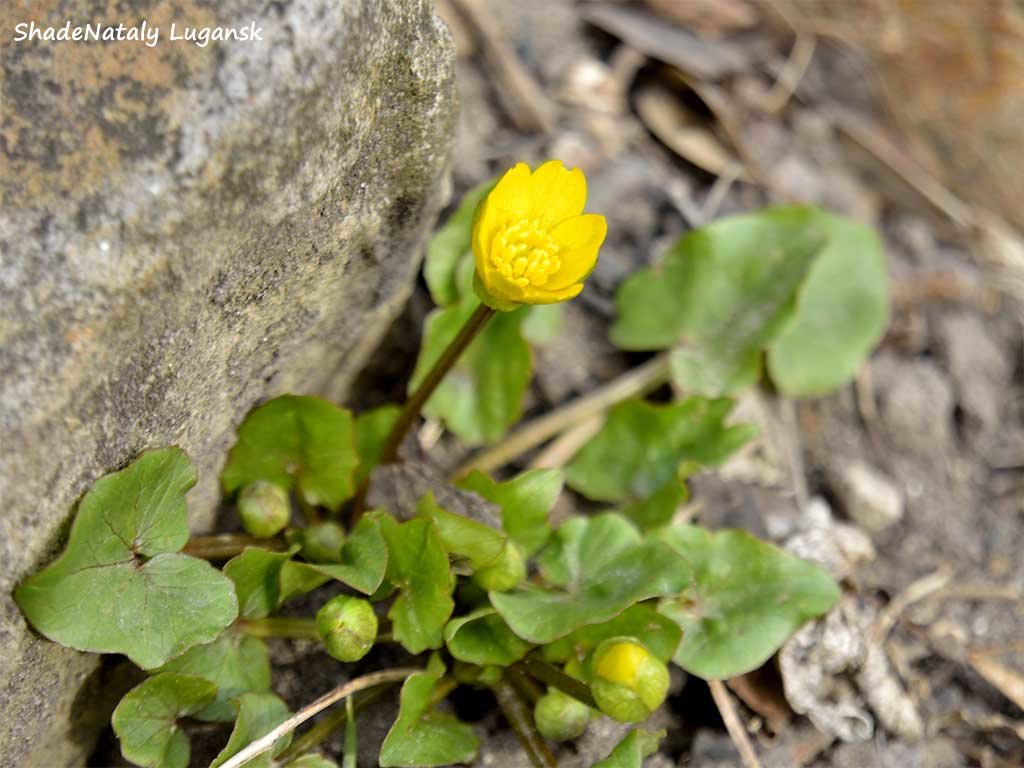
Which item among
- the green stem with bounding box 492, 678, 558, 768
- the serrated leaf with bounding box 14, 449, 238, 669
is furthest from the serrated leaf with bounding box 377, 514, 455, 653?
the serrated leaf with bounding box 14, 449, 238, 669

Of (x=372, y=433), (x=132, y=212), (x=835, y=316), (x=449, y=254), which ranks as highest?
(x=132, y=212)

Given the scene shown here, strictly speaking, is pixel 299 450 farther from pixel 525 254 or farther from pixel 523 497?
pixel 525 254

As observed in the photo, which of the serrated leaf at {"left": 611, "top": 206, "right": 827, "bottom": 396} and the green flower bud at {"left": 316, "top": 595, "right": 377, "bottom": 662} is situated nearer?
the green flower bud at {"left": 316, "top": 595, "right": 377, "bottom": 662}

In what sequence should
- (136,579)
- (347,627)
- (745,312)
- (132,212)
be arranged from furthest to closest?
1. (745,312)
2. (347,627)
3. (136,579)
4. (132,212)

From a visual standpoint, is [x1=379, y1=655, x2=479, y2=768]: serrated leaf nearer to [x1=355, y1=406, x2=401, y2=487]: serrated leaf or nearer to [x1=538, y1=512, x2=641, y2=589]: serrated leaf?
[x1=538, y1=512, x2=641, y2=589]: serrated leaf

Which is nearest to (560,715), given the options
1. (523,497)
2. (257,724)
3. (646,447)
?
(523,497)

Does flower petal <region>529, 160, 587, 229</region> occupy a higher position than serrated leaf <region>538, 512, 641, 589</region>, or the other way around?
flower petal <region>529, 160, 587, 229</region>

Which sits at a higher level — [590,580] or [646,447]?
[590,580]
